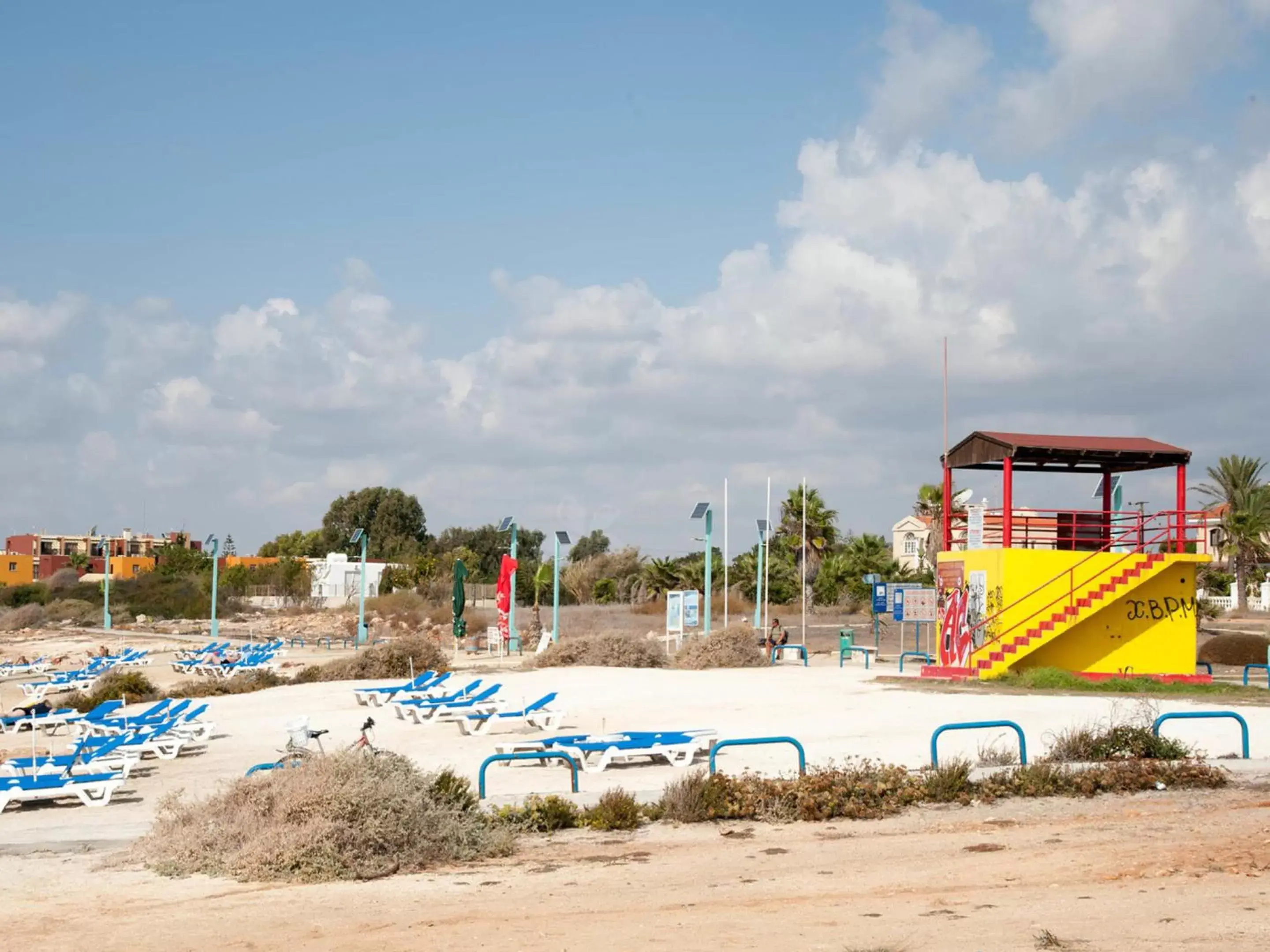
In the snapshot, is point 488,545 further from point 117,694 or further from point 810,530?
point 117,694

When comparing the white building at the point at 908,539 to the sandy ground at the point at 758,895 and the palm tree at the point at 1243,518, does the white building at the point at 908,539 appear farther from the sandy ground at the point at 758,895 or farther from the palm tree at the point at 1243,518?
the sandy ground at the point at 758,895

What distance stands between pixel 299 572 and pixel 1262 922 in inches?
2750

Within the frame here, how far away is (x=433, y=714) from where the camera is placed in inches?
749

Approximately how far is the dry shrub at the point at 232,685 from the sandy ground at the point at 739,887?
38.2 feet

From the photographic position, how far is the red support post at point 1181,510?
24.8 metres

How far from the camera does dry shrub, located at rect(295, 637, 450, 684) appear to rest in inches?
1073

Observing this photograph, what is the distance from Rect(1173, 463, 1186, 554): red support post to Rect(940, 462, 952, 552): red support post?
4348 mm

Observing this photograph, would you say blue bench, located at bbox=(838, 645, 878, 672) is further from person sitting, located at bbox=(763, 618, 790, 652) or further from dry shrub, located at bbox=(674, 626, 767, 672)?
dry shrub, located at bbox=(674, 626, 767, 672)

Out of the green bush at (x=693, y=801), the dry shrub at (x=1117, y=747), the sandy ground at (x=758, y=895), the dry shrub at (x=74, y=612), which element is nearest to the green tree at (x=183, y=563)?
the dry shrub at (x=74, y=612)

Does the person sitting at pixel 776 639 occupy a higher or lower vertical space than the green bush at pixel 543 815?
higher

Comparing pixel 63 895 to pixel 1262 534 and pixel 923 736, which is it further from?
pixel 1262 534

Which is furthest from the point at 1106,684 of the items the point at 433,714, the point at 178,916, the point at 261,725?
the point at 178,916

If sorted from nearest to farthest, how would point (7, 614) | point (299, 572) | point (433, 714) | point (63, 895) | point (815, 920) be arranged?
point (815, 920), point (63, 895), point (433, 714), point (7, 614), point (299, 572)

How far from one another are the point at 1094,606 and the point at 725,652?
738cm
